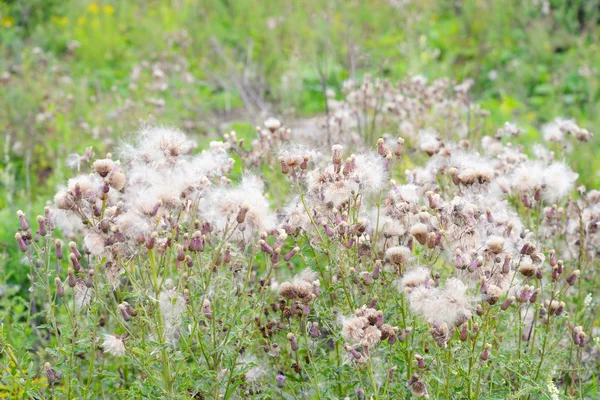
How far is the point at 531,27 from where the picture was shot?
830 centimetres

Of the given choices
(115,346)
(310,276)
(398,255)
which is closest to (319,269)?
(310,276)

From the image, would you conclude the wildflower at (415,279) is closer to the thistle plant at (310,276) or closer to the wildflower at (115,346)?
the thistle plant at (310,276)

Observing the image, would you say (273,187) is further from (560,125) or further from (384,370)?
(384,370)

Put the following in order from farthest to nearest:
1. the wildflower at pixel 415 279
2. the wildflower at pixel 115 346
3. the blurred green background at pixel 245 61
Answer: the blurred green background at pixel 245 61, the wildflower at pixel 115 346, the wildflower at pixel 415 279

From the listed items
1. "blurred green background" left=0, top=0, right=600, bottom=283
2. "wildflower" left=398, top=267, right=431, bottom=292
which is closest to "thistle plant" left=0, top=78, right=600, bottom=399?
"wildflower" left=398, top=267, right=431, bottom=292

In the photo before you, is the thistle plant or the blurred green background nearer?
the thistle plant

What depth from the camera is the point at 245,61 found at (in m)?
8.09

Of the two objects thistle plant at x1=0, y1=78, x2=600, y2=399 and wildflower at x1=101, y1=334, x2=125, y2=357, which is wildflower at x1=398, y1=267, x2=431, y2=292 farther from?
wildflower at x1=101, y1=334, x2=125, y2=357

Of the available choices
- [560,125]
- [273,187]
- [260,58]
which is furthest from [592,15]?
[273,187]

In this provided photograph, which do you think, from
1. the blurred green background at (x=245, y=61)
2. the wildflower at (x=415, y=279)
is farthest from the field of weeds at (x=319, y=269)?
the blurred green background at (x=245, y=61)

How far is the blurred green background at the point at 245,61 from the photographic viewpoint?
610cm

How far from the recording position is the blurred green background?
6096 mm

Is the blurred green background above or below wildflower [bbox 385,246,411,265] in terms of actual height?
below

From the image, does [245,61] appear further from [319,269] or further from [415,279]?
[415,279]
